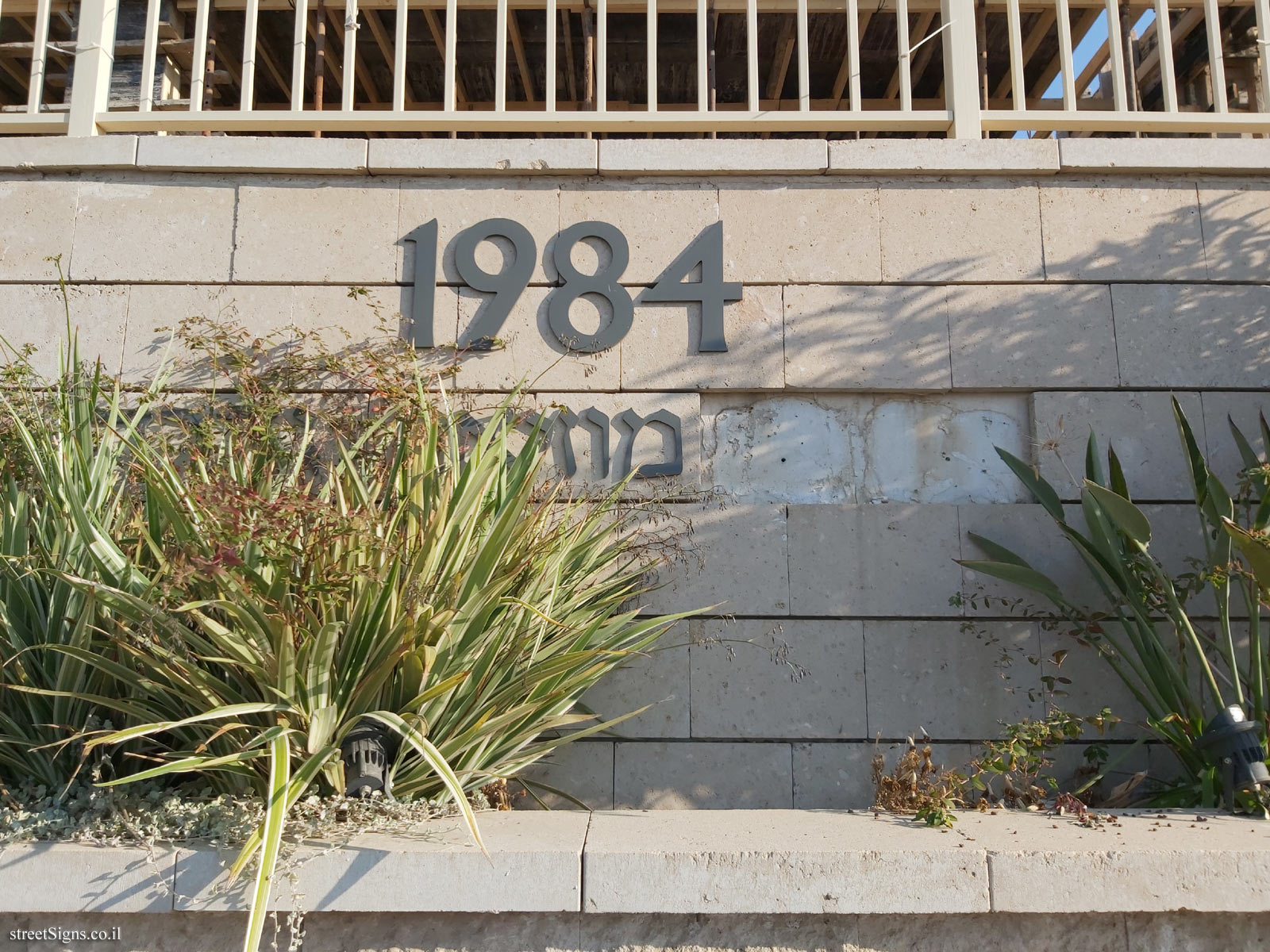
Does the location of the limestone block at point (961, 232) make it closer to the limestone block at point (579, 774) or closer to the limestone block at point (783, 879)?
the limestone block at point (579, 774)

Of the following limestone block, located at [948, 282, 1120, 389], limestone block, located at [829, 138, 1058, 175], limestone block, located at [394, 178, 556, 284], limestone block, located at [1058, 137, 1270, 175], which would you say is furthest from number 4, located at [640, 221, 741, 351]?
limestone block, located at [1058, 137, 1270, 175]

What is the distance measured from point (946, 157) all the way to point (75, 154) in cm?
389

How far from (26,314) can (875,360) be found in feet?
12.1

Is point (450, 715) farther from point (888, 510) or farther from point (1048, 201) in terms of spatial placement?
point (1048, 201)

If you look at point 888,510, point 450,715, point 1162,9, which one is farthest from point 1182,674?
point 1162,9

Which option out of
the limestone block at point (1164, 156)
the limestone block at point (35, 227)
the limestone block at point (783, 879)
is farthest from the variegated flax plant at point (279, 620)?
the limestone block at point (1164, 156)

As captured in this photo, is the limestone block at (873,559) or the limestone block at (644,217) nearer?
the limestone block at (873,559)

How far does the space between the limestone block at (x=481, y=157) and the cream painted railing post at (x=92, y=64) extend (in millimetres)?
1341

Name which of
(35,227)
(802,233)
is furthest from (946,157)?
(35,227)

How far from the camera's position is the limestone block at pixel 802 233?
15.5ft

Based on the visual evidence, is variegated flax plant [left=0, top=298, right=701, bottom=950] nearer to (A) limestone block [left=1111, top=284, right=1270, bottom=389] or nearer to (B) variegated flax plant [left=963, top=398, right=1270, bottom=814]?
(B) variegated flax plant [left=963, top=398, right=1270, bottom=814]

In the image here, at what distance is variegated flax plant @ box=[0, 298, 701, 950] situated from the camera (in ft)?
9.21

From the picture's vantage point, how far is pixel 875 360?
4645 mm

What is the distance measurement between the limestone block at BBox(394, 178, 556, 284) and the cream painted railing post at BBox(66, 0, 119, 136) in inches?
59.1
